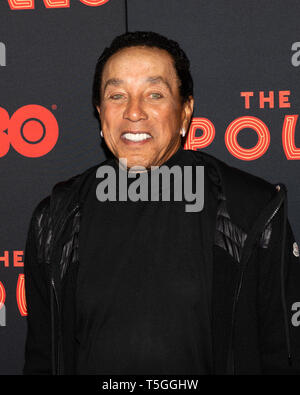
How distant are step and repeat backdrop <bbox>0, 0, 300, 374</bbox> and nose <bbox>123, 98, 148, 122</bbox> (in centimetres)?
54

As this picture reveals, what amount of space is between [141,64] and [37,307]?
72 centimetres

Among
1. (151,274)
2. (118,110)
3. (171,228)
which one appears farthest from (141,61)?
(151,274)

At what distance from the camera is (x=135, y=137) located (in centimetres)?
110

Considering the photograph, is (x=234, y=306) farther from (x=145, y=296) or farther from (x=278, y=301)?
(x=145, y=296)

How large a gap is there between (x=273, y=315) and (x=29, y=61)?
1253mm

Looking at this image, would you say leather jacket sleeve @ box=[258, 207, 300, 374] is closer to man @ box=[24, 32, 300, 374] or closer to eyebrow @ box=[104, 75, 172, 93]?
man @ box=[24, 32, 300, 374]

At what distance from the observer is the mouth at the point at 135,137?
43.0 inches

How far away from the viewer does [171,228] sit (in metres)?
1.12

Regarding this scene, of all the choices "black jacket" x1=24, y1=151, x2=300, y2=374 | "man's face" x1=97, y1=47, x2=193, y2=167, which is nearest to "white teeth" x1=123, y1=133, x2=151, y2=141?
"man's face" x1=97, y1=47, x2=193, y2=167

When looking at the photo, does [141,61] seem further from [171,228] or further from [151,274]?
[151,274]

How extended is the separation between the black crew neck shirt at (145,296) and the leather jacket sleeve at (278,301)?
15cm

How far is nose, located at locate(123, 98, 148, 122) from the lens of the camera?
1.07m

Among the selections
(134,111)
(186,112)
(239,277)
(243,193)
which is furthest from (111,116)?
(239,277)
